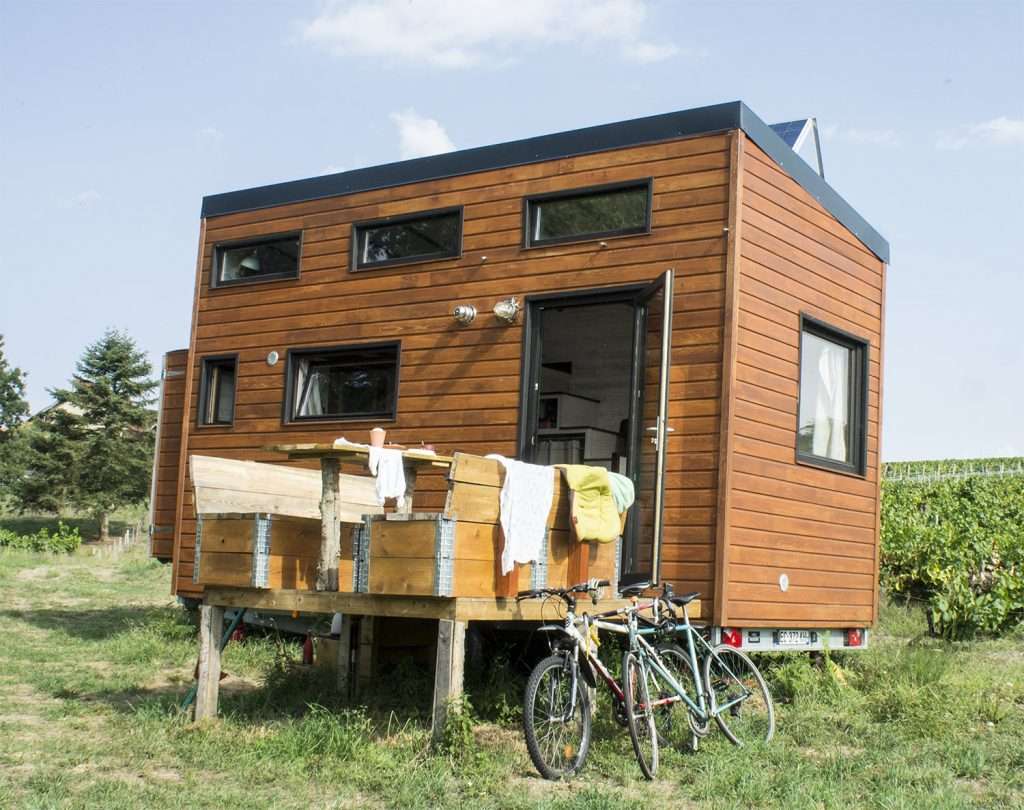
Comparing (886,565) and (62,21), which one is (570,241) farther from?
Result: (886,565)

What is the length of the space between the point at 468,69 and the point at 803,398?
150 inches

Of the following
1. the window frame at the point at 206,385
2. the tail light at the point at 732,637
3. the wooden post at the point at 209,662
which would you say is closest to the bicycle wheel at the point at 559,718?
the tail light at the point at 732,637

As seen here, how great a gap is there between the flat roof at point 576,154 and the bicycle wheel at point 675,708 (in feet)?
11.8

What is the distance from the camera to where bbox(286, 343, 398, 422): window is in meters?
9.36

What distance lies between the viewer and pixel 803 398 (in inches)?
338

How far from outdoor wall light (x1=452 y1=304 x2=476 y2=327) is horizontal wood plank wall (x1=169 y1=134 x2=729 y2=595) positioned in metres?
0.06

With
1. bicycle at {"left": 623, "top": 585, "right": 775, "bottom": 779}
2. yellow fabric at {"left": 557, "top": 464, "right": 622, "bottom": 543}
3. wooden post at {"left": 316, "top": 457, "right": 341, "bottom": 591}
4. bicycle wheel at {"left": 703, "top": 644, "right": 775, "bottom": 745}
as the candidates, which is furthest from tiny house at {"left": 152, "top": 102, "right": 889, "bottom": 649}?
wooden post at {"left": 316, "top": 457, "right": 341, "bottom": 591}

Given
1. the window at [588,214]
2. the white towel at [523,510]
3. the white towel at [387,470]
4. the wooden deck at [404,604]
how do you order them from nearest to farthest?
the wooden deck at [404,604]
the white towel at [523,510]
the white towel at [387,470]
the window at [588,214]

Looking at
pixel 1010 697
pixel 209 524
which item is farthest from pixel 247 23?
pixel 1010 697

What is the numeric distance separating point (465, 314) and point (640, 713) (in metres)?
3.80

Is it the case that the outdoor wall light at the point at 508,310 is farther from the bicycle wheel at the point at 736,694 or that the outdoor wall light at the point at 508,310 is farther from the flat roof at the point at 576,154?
the bicycle wheel at the point at 736,694

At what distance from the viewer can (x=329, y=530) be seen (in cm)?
665

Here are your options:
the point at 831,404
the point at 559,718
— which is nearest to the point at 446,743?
the point at 559,718

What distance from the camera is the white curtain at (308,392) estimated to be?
986cm
